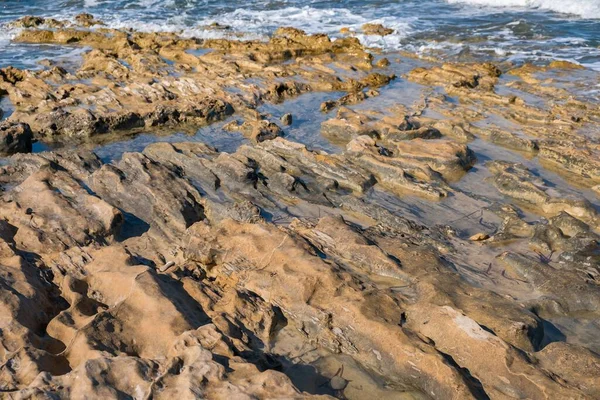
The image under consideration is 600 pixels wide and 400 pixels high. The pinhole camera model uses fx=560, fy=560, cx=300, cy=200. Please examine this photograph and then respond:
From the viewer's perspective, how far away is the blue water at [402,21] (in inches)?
920

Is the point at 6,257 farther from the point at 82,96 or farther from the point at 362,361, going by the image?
the point at 82,96

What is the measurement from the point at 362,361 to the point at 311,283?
1.39 metres

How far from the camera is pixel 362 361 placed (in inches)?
273

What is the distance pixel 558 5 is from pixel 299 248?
92.5 feet

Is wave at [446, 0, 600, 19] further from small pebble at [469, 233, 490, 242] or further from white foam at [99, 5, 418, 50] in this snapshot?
small pebble at [469, 233, 490, 242]

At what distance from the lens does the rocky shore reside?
6.42 meters

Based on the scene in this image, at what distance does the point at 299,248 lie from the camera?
8.53 m

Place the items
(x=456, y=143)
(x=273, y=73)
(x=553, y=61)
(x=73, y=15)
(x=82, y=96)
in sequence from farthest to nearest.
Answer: (x=73, y=15) < (x=553, y=61) < (x=273, y=73) < (x=82, y=96) < (x=456, y=143)

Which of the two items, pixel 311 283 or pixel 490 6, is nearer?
pixel 311 283

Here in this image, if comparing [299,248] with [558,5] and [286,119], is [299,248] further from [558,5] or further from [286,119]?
[558,5]

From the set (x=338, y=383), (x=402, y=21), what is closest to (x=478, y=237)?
(x=338, y=383)

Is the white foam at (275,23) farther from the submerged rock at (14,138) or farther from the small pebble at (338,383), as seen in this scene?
the small pebble at (338,383)

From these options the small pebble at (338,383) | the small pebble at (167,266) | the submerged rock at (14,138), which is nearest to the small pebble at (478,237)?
the small pebble at (338,383)

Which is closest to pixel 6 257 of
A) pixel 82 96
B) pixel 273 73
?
pixel 82 96
